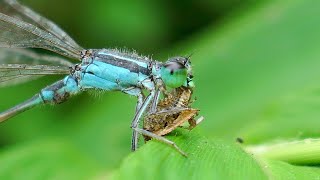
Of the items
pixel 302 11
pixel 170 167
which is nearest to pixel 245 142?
pixel 170 167

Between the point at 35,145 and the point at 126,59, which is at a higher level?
the point at 126,59

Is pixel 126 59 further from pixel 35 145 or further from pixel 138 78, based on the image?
pixel 35 145

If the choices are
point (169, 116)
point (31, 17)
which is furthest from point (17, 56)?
point (169, 116)

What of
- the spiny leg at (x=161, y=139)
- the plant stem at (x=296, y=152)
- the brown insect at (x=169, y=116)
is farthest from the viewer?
the brown insect at (x=169, y=116)

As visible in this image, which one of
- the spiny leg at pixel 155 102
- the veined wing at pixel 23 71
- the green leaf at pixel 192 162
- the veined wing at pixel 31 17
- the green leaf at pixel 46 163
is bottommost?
the green leaf at pixel 46 163

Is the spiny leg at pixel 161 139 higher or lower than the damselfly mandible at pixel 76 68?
→ lower

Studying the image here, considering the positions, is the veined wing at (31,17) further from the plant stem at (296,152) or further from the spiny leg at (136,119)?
the plant stem at (296,152)

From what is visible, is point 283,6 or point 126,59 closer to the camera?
point 126,59

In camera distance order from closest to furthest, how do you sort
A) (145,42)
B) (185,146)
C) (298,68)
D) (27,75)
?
(185,146) < (27,75) < (298,68) < (145,42)

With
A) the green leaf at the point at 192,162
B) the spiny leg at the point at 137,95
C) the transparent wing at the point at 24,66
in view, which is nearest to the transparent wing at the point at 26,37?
the transparent wing at the point at 24,66
